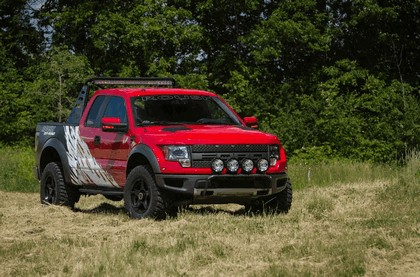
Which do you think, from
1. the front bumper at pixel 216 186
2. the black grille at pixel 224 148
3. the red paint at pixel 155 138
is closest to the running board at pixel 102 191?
the red paint at pixel 155 138

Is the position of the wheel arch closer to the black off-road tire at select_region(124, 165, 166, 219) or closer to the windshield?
the black off-road tire at select_region(124, 165, 166, 219)

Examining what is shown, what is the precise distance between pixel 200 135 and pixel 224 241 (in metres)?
2.51

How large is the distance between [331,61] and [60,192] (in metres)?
26.3

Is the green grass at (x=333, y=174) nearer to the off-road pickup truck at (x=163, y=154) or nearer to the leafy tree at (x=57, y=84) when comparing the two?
the off-road pickup truck at (x=163, y=154)

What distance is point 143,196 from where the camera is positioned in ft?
40.5

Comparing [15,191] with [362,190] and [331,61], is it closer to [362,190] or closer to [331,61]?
[362,190]

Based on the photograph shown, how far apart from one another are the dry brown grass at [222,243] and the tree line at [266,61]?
21.6m

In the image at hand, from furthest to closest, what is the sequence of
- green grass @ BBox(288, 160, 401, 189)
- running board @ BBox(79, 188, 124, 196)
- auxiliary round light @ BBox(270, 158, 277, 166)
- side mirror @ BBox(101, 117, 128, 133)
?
green grass @ BBox(288, 160, 401, 189) < running board @ BBox(79, 188, 124, 196) < side mirror @ BBox(101, 117, 128, 133) < auxiliary round light @ BBox(270, 158, 277, 166)

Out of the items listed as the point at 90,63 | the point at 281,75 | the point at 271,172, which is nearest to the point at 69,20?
the point at 90,63

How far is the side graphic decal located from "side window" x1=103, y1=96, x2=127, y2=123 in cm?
68

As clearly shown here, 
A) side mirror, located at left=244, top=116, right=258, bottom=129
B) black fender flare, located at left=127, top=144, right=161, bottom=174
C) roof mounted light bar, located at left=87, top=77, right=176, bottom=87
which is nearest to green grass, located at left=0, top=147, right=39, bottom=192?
roof mounted light bar, located at left=87, top=77, right=176, bottom=87

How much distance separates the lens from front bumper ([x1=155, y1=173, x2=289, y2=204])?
11797 millimetres

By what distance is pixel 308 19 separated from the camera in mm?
37156

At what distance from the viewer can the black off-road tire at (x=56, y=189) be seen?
1464 centimetres
